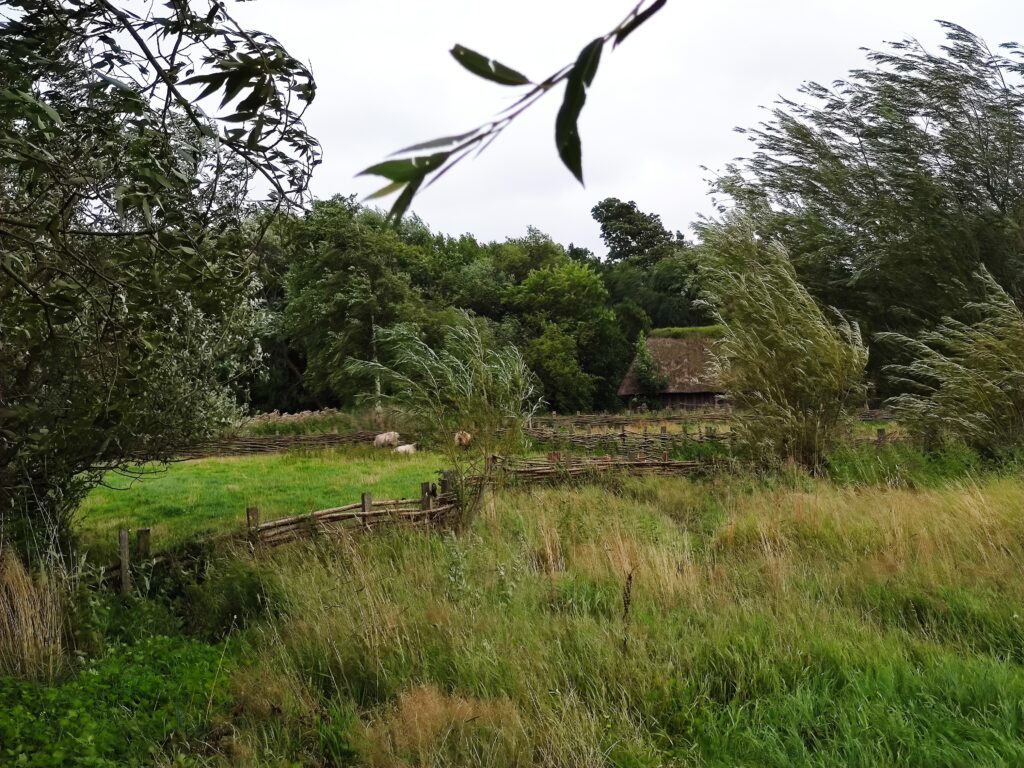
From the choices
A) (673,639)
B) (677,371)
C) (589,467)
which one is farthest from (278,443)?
(677,371)

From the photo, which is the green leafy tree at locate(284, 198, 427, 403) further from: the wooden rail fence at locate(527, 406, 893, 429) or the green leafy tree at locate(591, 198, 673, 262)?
the green leafy tree at locate(591, 198, 673, 262)

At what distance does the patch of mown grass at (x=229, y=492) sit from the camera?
9211mm

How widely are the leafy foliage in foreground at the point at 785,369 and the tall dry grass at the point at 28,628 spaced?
339 inches

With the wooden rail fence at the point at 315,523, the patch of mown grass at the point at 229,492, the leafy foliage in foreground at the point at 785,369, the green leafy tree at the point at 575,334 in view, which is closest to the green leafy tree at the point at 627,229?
the green leafy tree at the point at 575,334

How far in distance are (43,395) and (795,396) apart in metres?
9.13

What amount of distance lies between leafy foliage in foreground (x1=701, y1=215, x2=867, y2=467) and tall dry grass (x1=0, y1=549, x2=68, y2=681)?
8.61 m

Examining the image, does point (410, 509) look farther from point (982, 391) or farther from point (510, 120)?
point (982, 391)

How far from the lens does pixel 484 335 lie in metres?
29.9

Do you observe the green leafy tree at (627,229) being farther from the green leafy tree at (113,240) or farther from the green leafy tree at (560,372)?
the green leafy tree at (113,240)

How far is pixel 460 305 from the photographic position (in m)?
38.7

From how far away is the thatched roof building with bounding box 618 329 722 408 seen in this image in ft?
113

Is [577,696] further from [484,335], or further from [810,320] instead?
[484,335]

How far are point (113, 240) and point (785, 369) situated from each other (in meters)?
8.82

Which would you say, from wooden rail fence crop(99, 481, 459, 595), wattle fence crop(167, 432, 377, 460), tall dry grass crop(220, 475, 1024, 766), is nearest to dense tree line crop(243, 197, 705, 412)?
wattle fence crop(167, 432, 377, 460)
